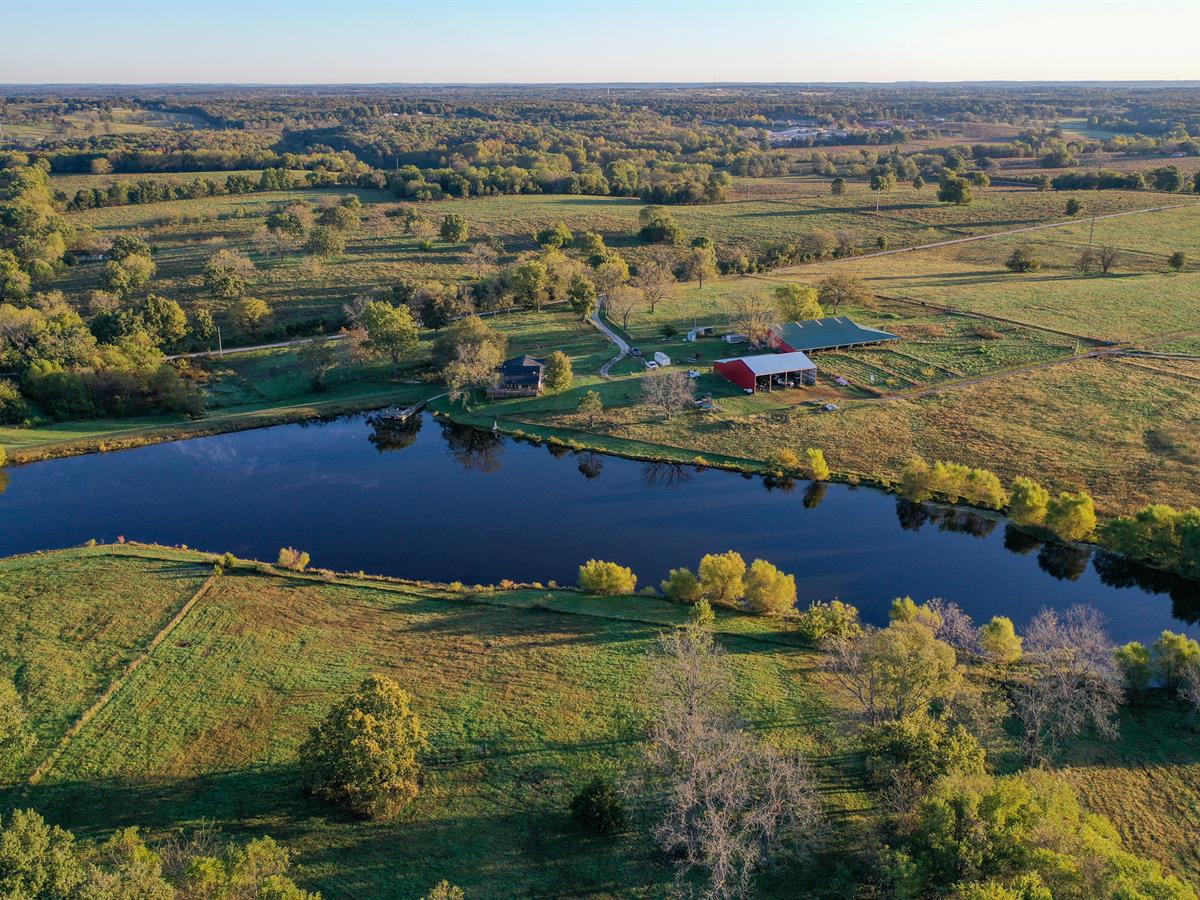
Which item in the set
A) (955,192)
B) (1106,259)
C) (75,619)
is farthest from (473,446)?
(955,192)

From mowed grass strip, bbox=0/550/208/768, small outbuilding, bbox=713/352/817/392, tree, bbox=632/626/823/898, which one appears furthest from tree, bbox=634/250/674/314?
tree, bbox=632/626/823/898

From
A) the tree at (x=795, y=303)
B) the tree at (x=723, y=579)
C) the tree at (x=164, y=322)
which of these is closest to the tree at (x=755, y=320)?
the tree at (x=795, y=303)

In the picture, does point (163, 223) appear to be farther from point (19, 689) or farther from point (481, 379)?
point (19, 689)

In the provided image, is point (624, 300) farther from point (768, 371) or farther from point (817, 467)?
point (817, 467)

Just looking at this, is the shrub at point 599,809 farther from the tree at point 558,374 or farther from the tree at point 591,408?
the tree at point 558,374

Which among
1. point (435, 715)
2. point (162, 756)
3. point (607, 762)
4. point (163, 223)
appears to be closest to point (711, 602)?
point (607, 762)

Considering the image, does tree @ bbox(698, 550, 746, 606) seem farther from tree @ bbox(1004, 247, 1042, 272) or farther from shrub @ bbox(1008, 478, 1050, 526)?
tree @ bbox(1004, 247, 1042, 272)
